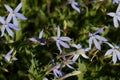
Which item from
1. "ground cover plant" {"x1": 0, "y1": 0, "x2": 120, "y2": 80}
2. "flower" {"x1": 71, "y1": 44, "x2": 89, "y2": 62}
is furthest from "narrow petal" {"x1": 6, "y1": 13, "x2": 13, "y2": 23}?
"flower" {"x1": 71, "y1": 44, "x2": 89, "y2": 62}

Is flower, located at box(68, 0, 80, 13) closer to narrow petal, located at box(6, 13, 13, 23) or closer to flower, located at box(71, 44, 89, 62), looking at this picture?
flower, located at box(71, 44, 89, 62)

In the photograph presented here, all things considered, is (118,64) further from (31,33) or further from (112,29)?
(31,33)

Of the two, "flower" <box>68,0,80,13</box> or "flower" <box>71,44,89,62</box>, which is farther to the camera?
"flower" <box>68,0,80,13</box>

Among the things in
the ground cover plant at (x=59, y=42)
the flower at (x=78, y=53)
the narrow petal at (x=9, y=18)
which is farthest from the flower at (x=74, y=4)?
the narrow petal at (x=9, y=18)

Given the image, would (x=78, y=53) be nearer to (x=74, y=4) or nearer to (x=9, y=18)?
(x=9, y=18)

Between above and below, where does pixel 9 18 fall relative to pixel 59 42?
above

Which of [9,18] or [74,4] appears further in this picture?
[74,4]

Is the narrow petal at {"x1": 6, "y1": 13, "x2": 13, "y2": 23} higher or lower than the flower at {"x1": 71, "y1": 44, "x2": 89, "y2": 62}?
higher

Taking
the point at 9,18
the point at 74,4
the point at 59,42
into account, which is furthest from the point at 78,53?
the point at 74,4

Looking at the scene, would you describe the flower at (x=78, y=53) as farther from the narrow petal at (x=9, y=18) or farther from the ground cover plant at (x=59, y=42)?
the narrow petal at (x=9, y=18)
